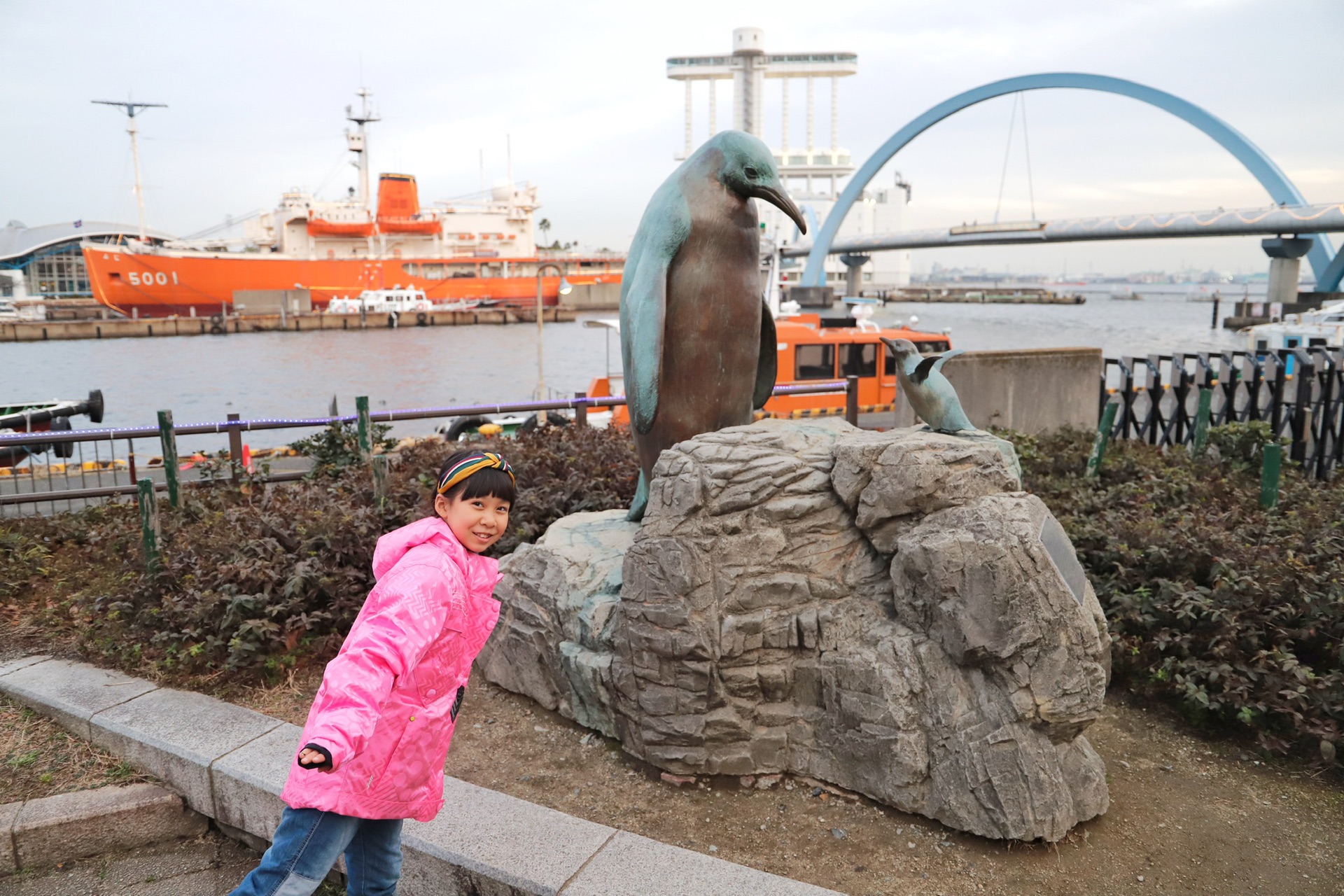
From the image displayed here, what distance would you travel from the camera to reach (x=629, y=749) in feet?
11.0

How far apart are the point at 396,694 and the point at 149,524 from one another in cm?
323

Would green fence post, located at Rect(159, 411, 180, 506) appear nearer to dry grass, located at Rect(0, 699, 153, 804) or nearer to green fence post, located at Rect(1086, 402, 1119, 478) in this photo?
dry grass, located at Rect(0, 699, 153, 804)

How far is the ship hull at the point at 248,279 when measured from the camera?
43.9 meters

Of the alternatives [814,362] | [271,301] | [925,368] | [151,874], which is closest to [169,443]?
[151,874]

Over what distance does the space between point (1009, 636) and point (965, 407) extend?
5363mm

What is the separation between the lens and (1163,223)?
36.1 meters

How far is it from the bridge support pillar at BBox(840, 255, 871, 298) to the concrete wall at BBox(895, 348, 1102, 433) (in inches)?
1947

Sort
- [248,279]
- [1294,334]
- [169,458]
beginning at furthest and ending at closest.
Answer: [248,279]
[1294,334]
[169,458]

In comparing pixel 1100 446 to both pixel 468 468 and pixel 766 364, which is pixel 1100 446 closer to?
pixel 766 364

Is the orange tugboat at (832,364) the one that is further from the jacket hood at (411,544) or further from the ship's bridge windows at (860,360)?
the jacket hood at (411,544)

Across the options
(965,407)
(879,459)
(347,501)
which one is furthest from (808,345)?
(879,459)

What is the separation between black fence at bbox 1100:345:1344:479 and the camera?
24.2 ft

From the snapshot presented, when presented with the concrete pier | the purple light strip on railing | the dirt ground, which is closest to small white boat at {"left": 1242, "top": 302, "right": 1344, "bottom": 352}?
the purple light strip on railing

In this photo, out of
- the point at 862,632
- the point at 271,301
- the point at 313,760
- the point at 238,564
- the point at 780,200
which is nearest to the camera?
the point at 313,760
